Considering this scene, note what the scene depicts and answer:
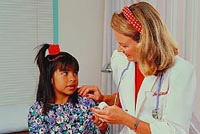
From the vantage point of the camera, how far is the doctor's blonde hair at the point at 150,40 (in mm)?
1403

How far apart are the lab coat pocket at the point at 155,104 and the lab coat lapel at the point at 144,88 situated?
20mm

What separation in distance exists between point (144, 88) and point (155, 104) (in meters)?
0.09

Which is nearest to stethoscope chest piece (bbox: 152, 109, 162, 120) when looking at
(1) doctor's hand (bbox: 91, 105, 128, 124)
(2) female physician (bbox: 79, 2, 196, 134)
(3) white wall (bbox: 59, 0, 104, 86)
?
(2) female physician (bbox: 79, 2, 196, 134)

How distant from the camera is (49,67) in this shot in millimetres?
1778

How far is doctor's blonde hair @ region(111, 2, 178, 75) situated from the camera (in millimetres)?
1403

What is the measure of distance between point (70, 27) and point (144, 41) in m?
1.73

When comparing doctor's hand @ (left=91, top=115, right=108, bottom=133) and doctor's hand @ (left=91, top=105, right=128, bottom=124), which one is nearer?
doctor's hand @ (left=91, top=105, right=128, bottom=124)

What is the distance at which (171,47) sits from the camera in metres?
1.43

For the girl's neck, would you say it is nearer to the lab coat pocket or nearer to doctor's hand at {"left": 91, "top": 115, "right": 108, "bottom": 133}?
doctor's hand at {"left": 91, "top": 115, "right": 108, "bottom": 133}

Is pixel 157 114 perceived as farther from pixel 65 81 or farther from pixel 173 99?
pixel 65 81

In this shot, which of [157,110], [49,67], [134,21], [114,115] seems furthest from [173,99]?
[49,67]

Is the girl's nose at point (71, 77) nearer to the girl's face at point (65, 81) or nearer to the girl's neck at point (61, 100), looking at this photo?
the girl's face at point (65, 81)

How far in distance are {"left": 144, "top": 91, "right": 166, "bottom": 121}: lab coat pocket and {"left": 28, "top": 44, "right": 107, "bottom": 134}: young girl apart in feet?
1.10

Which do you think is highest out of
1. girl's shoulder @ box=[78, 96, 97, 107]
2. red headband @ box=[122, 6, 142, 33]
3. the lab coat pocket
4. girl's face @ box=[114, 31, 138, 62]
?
red headband @ box=[122, 6, 142, 33]
